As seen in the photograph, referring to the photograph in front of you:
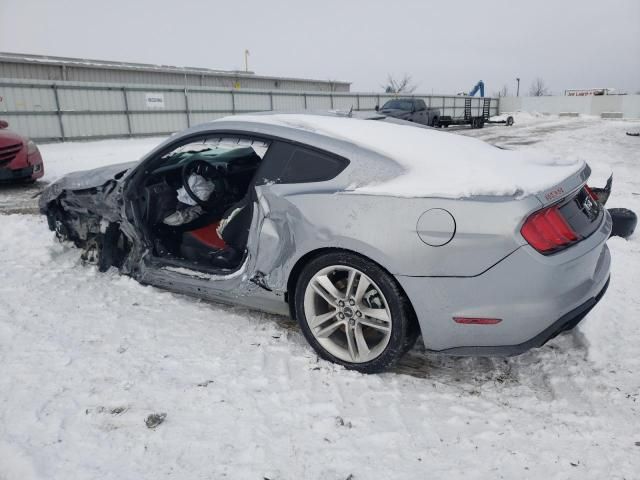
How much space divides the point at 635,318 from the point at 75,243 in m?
4.56

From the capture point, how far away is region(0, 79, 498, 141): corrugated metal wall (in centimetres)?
1520

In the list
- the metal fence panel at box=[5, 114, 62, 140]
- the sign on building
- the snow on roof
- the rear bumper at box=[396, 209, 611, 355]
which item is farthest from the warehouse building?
the rear bumper at box=[396, 209, 611, 355]

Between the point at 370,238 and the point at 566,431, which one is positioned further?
the point at 370,238

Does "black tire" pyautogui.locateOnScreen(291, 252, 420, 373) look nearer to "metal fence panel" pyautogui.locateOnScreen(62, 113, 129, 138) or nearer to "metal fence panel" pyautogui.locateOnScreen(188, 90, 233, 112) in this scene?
"metal fence panel" pyautogui.locateOnScreen(62, 113, 129, 138)

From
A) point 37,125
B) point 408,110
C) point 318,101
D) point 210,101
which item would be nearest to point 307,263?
point 37,125

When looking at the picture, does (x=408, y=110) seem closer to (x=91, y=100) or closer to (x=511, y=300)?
(x=91, y=100)

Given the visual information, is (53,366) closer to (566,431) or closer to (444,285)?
(444,285)

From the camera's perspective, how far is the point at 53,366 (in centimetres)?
267

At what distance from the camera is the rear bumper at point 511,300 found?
2.22m

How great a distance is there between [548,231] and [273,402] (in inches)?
63.2

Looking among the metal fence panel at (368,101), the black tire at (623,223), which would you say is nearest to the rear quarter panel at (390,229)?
the black tire at (623,223)

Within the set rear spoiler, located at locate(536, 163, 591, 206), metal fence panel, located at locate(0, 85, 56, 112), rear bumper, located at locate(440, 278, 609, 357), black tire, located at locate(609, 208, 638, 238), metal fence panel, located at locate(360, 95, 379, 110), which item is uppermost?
metal fence panel, located at locate(0, 85, 56, 112)

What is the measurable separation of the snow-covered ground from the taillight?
810 millimetres

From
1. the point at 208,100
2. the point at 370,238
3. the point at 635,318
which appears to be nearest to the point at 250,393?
the point at 370,238
